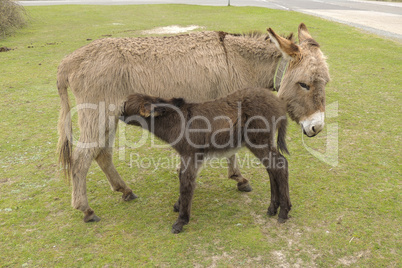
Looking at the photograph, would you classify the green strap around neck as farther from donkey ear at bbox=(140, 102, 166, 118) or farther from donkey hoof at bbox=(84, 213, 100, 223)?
donkey hoof at bbox=(84, 213, 100, 223)

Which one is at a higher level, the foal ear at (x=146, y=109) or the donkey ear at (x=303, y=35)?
the donkey ear at (x=303, y=35)

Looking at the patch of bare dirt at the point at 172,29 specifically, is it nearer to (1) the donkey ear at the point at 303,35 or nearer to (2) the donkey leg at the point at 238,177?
(1) the donkey ear at the point at 303,35

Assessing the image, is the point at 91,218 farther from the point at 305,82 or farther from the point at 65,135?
the point at 305,82

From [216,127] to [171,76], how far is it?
761mm

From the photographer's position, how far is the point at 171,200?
4289 mm

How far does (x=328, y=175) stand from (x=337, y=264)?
1.71 m

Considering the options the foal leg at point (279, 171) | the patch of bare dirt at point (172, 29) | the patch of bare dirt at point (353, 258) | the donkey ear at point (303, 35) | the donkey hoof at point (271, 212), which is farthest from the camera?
the patch of bare dirt at point (172, 29)

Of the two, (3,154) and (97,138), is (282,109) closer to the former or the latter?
(97,138)

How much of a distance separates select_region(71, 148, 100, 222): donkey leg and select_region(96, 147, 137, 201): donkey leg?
0.33 m

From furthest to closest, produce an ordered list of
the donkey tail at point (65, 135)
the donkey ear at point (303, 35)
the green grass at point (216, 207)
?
the donkey ear at point (303, 35) < the donkey tail at point (65, 135) < the green grass at point (216, 207)

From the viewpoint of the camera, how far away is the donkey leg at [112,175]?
13.7 feet

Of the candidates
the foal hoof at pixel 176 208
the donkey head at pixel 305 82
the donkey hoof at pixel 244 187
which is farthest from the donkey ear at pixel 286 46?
the foal hoof at pixel 176 208

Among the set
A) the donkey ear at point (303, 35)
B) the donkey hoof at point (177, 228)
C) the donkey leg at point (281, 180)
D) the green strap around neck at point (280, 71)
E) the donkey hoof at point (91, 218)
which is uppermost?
the donkey ear at point (303, 35)

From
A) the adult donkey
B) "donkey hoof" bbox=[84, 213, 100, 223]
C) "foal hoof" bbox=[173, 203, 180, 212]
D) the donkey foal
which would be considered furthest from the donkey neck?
"donkey hoof" bbox=[84, 213, 100, 223]
